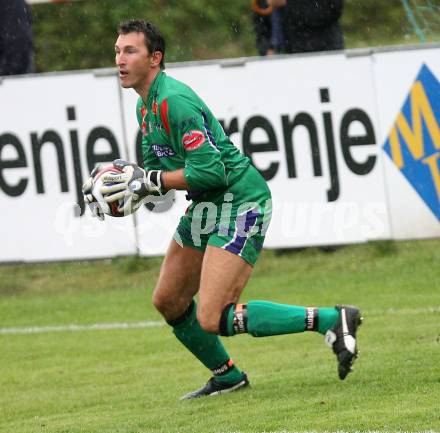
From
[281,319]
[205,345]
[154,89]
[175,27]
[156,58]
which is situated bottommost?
[205,345]

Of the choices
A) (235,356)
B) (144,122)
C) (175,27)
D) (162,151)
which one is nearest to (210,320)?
(162,151)

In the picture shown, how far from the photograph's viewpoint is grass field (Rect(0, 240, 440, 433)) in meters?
7.23

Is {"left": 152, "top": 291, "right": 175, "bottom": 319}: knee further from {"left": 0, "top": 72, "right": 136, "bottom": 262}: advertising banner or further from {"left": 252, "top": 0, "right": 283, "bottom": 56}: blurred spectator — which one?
{"left": 252, "top": 0, "right": 283, "bottom": 56}: blurred spectator

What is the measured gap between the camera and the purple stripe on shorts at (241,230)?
764 cm

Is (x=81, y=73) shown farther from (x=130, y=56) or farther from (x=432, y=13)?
(x=130, y=56)

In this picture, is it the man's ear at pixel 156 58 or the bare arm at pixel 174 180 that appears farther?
the man's ear at pixel 156 58

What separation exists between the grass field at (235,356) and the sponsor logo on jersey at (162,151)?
4.67ft

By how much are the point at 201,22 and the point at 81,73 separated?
18.0 feet

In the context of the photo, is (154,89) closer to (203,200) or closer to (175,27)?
(203,200)

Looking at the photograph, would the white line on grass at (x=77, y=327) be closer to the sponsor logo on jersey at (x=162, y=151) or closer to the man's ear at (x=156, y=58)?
the sponsor logo on jersey at (x=162, y=151)

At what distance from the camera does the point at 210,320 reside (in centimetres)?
760

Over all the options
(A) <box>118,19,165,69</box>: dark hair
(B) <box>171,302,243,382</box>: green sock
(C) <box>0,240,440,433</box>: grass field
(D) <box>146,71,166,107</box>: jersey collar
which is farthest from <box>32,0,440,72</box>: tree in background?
(D) <box>146,71,166,107</box>: jersey collar

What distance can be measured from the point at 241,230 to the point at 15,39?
6.76 meters

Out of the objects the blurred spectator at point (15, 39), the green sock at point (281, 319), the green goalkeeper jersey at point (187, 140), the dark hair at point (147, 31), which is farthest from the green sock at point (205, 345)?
the blurred spectator at point (15, 39)
